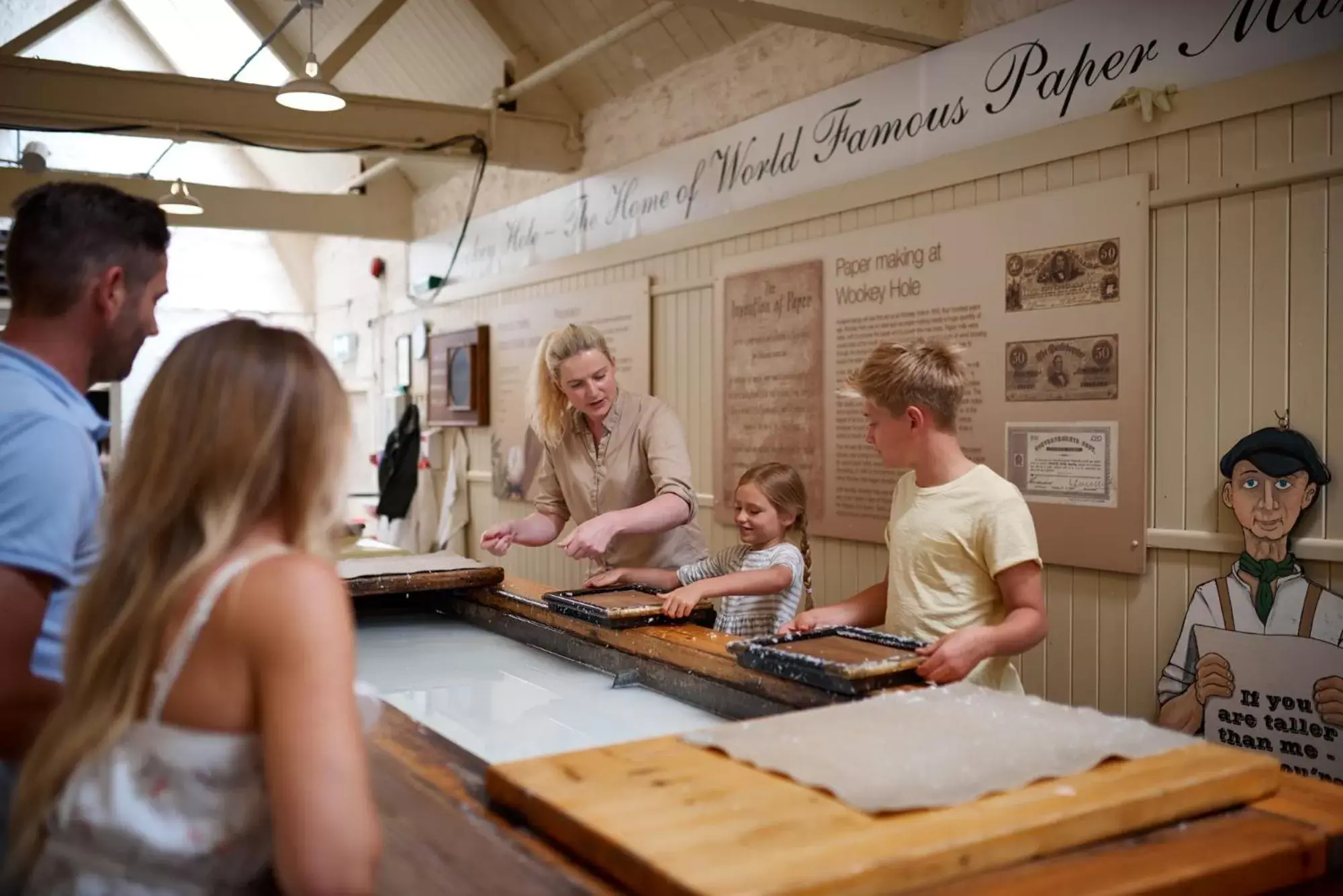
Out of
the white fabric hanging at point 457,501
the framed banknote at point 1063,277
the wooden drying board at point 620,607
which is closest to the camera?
the wooden drying board at point 620,607

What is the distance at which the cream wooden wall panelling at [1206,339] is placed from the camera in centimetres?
264

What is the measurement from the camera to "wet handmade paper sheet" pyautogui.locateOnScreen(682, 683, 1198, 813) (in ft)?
4.08

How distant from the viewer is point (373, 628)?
9.68 feet

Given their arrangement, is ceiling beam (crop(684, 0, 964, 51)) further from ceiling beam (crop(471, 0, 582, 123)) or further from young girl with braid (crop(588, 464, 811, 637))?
ceiling beam (crop(471, 0, 582, 123))

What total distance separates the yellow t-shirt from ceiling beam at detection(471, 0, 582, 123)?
4.20m

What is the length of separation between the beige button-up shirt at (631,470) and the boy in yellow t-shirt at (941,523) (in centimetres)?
95

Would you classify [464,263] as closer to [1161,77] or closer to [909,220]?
[909,220]

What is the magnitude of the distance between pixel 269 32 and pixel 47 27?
1.77 m

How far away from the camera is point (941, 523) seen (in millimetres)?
2148

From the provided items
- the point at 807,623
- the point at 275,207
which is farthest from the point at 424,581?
the point at 275,207

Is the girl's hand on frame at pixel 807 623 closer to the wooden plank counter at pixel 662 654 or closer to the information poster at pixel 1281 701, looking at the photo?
the wooden plank counter at pixel 662 654

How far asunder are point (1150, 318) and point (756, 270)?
5.78 feet

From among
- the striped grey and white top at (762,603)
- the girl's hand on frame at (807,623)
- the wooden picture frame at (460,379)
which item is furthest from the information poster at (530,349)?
the girl's hand on frame at (807,623)

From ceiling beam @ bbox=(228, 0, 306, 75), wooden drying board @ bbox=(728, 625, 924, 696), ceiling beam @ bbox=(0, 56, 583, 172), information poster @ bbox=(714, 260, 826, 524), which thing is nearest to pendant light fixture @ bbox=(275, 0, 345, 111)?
ceiling beam @ bbox=(0, 56, 583, 172)
